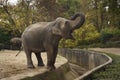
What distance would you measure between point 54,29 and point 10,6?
35.9 metres

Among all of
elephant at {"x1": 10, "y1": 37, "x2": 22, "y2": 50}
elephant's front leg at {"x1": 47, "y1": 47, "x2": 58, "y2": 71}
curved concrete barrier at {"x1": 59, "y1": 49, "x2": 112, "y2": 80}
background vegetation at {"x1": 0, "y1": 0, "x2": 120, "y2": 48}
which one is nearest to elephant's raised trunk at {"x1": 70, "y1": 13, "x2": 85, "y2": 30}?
elephant's front leg at {"x1": 47, "y1": 47, "x2": 58, "y2": 71}

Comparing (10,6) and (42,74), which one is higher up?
(10,6)

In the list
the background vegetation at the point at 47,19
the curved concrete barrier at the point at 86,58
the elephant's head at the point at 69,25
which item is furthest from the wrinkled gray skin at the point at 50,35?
the background vegetation at the point at 47,19

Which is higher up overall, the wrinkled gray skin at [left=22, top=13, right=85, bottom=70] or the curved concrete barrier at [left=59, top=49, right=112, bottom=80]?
the wrinkled gray skin at [left=22, top=13, right=85, bottom=70]

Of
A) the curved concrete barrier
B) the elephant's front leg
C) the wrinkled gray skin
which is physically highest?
the wrinkled gray skin

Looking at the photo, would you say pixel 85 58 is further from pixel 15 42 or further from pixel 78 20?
pixel 15 42

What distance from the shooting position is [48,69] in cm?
1430

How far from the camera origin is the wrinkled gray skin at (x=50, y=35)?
519 inches

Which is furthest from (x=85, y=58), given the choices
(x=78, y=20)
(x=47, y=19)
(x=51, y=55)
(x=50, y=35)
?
(x=47, y=19)

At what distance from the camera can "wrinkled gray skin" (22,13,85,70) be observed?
1319 cm

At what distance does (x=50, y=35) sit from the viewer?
1392 centimetres

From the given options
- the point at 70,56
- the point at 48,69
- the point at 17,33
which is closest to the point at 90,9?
the point at 17,33

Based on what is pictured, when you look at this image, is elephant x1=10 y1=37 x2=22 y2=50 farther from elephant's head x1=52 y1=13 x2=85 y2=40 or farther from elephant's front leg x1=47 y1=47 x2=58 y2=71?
elephant's head x1=52 y1=13 x2=85 y2=40

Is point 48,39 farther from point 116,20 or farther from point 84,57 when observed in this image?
point 116,20
